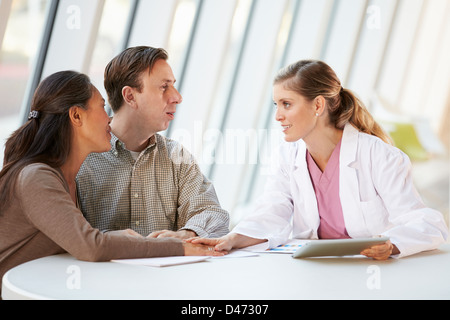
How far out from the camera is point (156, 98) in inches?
92.0

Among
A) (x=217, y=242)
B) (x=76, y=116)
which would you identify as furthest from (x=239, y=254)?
(x=76, y=116)

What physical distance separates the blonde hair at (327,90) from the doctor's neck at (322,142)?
0.04 meters

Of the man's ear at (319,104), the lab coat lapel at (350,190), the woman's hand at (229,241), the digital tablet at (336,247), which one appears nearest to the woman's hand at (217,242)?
the woman's hand at (229,241)

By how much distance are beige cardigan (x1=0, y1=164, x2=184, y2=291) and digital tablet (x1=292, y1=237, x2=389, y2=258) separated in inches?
15.2

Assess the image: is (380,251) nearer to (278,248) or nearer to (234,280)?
(278,248)

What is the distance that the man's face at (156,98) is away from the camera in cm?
231

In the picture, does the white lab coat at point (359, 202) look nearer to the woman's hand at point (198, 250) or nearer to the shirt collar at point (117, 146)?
the woman's hand at point (198, 250)

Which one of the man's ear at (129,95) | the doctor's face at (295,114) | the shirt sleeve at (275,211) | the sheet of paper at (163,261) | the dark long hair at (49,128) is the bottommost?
the sheet of paper at (163,261)

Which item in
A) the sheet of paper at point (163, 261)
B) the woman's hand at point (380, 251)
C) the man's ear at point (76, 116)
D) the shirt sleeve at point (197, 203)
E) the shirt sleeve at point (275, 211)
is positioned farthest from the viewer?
the shirt sleeve at point (197, 203)

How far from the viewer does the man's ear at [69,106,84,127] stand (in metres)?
1.80

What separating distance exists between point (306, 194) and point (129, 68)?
0.86 metres

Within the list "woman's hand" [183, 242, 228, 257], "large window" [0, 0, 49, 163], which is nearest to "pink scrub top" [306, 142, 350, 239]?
"woman's hand" [183, 242, 228, 257]

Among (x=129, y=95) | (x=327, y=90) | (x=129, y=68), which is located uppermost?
(x=327, y=90)

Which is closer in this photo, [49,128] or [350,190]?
[49,128]
